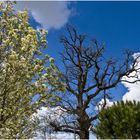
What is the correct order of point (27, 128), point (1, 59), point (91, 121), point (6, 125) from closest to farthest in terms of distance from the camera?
1. point (6, 125)
2. point (1, 59)
3. point (27, 128)
4. point (91, 121)

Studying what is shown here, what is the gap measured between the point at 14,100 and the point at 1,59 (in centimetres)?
171

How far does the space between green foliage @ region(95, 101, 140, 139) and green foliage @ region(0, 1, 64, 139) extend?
7.26 feet

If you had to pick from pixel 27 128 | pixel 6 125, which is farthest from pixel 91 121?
pixel 6 125

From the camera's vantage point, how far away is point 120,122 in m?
14.9

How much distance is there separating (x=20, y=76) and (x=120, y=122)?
13.9 feet

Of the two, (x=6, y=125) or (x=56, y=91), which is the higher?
(x=56, y=91)

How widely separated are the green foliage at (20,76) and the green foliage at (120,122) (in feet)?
7.26

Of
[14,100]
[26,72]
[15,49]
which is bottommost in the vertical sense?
[14,100]

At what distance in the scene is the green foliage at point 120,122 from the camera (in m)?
14.8

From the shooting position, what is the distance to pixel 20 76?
569 inches

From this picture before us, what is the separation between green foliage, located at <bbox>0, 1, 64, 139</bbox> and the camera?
46.9ft

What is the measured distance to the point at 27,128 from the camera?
16.2 m

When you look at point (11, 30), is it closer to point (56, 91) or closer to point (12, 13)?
point (12, 13)

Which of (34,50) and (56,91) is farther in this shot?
(56,91)
